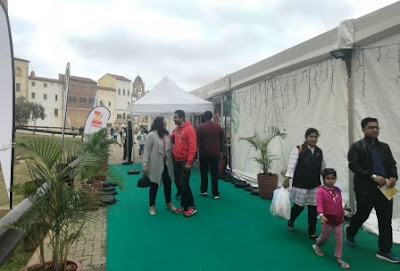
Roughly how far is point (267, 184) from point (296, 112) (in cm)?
146

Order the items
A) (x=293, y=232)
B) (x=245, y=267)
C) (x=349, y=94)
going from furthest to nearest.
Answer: (x=349, y=94) → (x=293, y=232) → (x=245, y=267)

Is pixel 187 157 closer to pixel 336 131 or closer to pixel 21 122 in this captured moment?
pixel 336 131

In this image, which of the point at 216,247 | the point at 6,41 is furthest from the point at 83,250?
the point at 6,41

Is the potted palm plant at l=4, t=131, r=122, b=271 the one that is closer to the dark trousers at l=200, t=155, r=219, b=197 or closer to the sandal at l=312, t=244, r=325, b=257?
the sandal at l=312, t=244, r=325, b=257

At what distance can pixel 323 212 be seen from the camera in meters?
3.51

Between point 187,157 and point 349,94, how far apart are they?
8.49 feet

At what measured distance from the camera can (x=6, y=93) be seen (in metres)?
3.84

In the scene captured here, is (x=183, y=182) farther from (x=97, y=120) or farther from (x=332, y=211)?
(x=97, y=120)

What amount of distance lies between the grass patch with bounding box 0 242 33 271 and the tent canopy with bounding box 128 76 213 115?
5.35m

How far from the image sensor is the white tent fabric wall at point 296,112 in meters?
5.07

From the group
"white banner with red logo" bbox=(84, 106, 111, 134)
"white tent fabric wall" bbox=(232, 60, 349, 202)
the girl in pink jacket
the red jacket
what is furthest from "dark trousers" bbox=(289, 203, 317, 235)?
"white banner with red logo" bbox=(84, 106, 111, 134)

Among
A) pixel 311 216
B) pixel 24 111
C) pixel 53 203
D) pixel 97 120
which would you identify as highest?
pixel 24 111

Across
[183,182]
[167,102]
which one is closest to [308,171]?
[183,182]

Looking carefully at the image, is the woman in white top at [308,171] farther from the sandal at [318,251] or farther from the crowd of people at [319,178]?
the sandal at [318,251]
